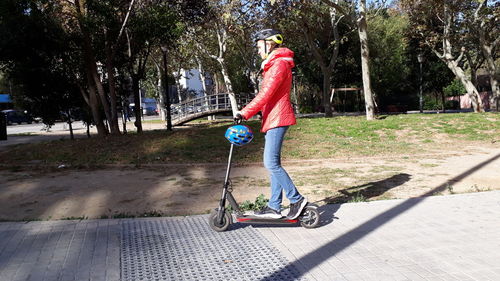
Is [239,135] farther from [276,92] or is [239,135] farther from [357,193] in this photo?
[357,193]

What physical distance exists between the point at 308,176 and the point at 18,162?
6.67 meters

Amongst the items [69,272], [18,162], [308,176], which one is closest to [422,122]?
[308,176]

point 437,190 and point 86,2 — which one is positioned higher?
point 86,2

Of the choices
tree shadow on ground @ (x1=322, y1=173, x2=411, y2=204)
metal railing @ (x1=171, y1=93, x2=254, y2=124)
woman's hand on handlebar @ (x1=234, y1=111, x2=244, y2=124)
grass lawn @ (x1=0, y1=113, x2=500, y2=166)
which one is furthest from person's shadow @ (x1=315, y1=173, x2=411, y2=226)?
metal railing @ (x1=171, y1=93, x2=254, y2=124)

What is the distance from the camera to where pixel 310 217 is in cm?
455

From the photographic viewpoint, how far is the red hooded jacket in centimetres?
427

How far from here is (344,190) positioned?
6461 mm

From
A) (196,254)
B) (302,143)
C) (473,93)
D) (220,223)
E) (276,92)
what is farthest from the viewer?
(473,93)

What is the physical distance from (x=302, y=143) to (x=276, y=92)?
718cm

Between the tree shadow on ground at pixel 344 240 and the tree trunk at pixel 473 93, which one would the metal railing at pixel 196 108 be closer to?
the tree trunk at pixel 473 93

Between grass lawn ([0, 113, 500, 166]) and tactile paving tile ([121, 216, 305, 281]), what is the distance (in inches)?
200

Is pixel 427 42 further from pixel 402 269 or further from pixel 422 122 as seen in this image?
pixel 402 269

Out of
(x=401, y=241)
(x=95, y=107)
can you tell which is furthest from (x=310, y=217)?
(x=95, y=107)

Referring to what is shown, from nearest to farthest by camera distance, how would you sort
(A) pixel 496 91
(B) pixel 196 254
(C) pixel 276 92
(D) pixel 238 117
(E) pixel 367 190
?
(B) pixel 196 254, (D) pixel 238 117, (C) pixel 276 92, (E) pixel 367 190, (A) pixel 496 91
